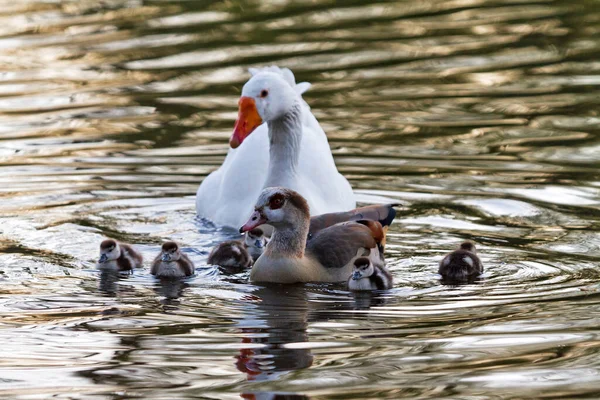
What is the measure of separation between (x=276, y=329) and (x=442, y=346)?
1.22 m

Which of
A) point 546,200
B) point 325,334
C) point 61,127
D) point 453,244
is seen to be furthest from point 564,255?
point 61,127

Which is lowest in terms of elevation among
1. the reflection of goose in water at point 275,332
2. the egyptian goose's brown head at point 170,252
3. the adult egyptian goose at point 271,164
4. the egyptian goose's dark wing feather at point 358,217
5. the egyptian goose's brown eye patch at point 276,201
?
the reflection of goose in water at point 275,332

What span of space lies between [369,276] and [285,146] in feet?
8.95

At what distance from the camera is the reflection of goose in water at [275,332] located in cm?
719

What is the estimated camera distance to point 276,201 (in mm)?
9891

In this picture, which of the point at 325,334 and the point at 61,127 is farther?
the point at 61,127

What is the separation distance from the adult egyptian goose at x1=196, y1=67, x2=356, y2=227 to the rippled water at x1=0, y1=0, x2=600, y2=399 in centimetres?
33

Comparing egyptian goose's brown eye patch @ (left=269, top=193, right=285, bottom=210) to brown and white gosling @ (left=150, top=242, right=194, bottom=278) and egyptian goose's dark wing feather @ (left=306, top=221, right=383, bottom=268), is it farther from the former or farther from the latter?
brown and white gosling @ (left=150, top=242, right=194, bottom=278)

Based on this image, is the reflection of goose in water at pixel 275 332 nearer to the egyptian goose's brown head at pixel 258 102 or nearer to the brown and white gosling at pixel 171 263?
the brown and white gosling at pixel 171 263

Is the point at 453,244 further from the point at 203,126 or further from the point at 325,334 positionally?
the point at 203,126

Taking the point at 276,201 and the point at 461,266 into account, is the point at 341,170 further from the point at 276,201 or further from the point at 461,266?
the point at 461,266

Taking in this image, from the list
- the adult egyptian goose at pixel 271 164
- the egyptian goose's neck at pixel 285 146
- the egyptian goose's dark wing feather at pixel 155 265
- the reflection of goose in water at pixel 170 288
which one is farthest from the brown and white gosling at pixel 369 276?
the egyptian goose's neck at pixel 285 146

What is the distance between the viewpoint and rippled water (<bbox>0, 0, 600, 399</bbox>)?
23.6 ft

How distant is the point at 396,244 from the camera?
36.1 feet
